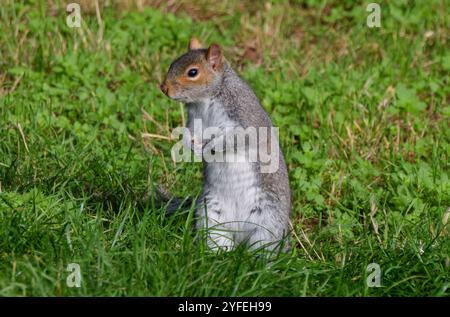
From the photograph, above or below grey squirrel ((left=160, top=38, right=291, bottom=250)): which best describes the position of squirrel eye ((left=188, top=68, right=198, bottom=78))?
above

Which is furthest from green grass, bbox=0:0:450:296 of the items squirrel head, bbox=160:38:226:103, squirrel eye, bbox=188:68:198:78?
squirrel eye, bbox=188:68:198:78

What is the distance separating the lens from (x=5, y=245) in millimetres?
4312

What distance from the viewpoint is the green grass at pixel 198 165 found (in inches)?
166

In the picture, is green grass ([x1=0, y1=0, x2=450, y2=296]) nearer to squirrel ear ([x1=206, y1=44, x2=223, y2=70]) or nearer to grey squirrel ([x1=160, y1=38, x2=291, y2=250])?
grey squirrel ([x1=160, y1=38, x2=291, y2=250])

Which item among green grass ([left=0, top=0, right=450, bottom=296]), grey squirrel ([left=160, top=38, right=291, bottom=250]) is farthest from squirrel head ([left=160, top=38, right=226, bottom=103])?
green grass ([left=0, top=0, right=450, bottom=296])

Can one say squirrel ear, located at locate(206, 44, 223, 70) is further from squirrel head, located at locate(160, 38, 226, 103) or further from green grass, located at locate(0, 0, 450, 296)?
green grass, located at locate(0, 0, 450, 296)

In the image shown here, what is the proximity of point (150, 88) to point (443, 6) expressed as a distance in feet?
8.65

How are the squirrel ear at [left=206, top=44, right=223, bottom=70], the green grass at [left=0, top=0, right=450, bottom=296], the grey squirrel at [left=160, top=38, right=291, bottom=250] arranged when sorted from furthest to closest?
the squirrel ear at [left=206, top=44, right=223, bottom=70] → the grey squirrel at [left=160, top=38, right=291, bottom=250] → the green grass at [left=0, top=0, right=450, bottom=296]

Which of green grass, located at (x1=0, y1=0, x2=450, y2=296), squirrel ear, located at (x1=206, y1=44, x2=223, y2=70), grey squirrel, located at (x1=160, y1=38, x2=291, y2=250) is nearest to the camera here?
green grass, located at (x1=0, y1=0, x2=450, y2=296)

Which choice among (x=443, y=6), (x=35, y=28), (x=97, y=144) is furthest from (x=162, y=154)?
(x=443, y=6)

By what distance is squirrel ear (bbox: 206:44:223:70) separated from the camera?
506 centimetres

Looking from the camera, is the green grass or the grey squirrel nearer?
the green grass

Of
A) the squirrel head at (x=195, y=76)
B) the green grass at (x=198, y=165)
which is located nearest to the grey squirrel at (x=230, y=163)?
the squirrel head at (x=195, y=76)

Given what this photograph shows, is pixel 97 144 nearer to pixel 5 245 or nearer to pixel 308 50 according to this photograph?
pixel 5 245
